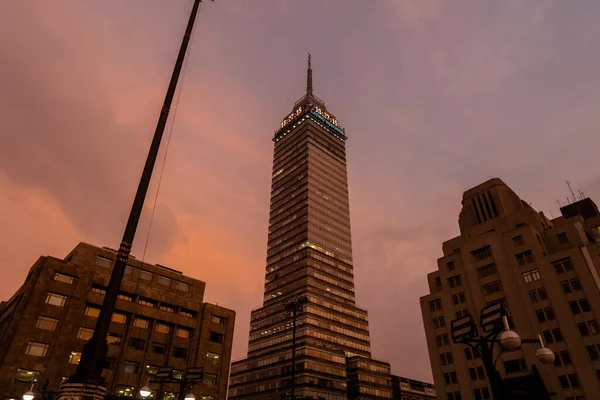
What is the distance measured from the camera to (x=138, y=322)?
55156 mm

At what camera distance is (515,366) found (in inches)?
2356

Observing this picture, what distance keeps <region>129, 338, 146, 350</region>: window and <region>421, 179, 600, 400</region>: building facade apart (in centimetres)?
4887

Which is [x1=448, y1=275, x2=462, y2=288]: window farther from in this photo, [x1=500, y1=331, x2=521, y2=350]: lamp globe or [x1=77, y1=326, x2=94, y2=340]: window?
[x1=500, y1=331, x2=521, y2=350]: lamp globe

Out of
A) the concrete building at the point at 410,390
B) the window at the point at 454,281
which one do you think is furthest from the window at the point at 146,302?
the concrete building at the point at 410,390

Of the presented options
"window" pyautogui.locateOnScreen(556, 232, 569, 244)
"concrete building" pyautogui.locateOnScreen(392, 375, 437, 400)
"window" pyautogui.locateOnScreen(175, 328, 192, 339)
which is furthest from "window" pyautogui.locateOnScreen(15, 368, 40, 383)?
"concrete building" pyautogui.locateOnScreen(392, 375, 437, 400)

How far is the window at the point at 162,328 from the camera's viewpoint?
56469 mm

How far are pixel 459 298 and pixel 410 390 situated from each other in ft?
270

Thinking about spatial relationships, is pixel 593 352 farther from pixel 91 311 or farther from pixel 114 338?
pixel 91 311

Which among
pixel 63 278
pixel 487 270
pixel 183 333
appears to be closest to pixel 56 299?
pixel 63 278

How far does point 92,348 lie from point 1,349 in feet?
134

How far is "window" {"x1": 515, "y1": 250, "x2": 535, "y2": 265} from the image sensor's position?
65438 mm

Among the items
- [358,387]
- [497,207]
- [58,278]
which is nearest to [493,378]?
[58,278]

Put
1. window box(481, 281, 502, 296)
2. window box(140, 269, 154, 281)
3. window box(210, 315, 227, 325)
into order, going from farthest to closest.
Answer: window box(481, 281, 502, 296)
window box(210, 315, 227, 325)
window box(140, 269, 154, 281)

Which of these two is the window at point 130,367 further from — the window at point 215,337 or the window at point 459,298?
the window at point 459,298
